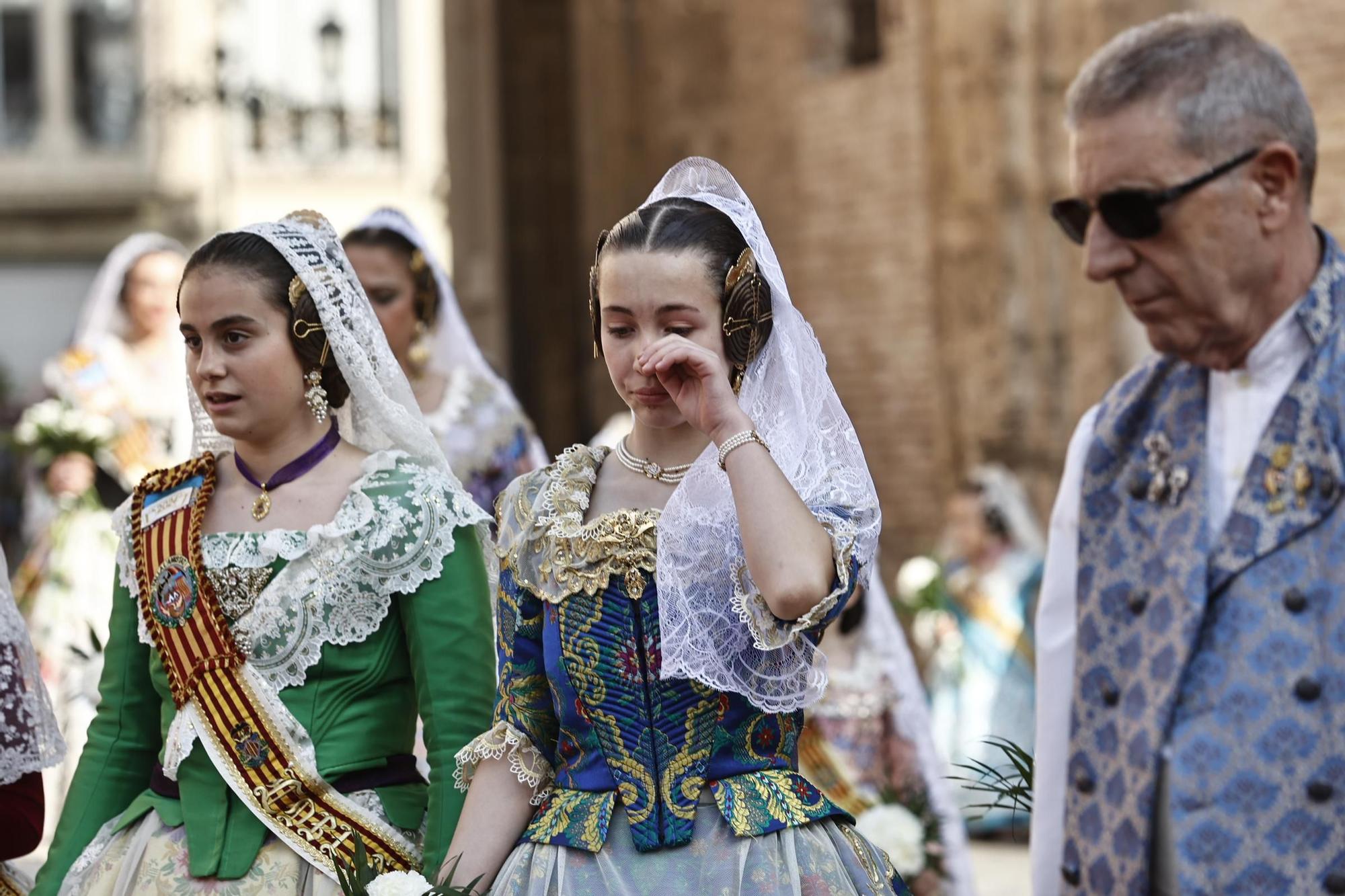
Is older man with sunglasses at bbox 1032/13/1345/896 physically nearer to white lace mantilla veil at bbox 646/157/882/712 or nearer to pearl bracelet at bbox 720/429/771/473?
white lace mantilla veil at bbox 646/157/882/712

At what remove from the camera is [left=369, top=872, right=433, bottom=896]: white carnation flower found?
3.01m

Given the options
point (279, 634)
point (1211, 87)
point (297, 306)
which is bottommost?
point (279, 634)

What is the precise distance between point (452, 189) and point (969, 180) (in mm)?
5078

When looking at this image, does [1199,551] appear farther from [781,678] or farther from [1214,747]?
[781,678]

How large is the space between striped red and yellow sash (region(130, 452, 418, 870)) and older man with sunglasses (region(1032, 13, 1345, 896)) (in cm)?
117

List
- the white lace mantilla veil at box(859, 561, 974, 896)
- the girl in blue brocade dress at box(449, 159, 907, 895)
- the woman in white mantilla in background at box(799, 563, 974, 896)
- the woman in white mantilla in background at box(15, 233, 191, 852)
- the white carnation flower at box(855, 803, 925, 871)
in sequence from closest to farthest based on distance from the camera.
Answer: the girl in blue brocade dress at box(449, 159, 907, 895)
the white carnation flower at box(855, 803, 925, 871)
the woman in white mantilla in background at box(799, 563, 974, 896)
the white lace mantilla veil at box(859, 561, 974, 896)
the woman in white mantilla in background at box(15, 233, 191, 852)

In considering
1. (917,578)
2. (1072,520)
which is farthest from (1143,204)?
(917,578)

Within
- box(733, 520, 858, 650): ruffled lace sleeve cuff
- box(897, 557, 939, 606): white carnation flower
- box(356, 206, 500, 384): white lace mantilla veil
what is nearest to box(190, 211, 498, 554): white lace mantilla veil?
box(733, 520, 858, 650): ruffled lace sleeve cuff

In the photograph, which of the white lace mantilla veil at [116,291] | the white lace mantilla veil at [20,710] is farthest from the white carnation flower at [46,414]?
the white lace mantilla veil at [20,710]

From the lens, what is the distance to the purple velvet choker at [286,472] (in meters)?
3.60

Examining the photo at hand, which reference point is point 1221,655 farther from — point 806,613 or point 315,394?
point 315,394

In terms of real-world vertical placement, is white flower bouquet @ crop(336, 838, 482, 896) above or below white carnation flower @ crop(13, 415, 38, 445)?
below

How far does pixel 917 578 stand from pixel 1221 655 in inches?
350

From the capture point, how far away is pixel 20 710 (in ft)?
12.3
